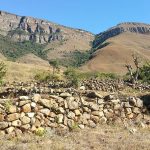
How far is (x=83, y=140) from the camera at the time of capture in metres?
13.8

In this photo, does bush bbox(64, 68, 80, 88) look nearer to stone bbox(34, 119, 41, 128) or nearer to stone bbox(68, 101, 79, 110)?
stone bbox(68, 101, 79, 110)

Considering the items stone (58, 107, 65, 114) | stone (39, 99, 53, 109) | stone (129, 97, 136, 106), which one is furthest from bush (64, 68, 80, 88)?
stone (39, 99, 53, 109)

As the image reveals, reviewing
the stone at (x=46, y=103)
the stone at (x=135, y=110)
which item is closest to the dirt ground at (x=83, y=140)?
the stone at (x=46, y=103)

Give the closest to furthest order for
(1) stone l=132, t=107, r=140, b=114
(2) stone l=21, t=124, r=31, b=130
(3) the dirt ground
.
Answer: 1. (3) the dirt ground
2. (2) stone l=21, t=124, r=31, b=130
3. (1) stone l=132, t=107, r=140, b=114

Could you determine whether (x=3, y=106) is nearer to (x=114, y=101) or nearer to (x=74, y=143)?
(x=74, y=143)

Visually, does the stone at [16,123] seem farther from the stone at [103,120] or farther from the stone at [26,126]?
the stone at [103,120]

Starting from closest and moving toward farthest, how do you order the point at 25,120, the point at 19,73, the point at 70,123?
1. the point at 25,120
2. the point at 70,123
3. the point at 19,73

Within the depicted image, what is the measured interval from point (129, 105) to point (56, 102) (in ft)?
12.3

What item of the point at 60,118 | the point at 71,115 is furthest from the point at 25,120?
the point at 71,115

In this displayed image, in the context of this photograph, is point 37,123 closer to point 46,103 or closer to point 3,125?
point 46,103

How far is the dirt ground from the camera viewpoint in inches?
499

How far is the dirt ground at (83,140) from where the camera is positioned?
12664mm

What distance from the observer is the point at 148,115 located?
1830 centimetres

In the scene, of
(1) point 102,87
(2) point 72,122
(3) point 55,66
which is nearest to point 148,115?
(2) point 72,122
